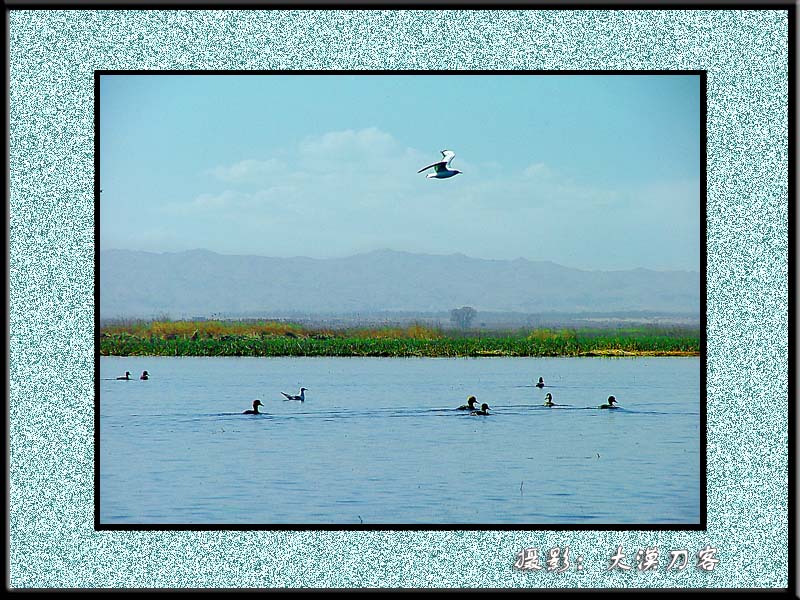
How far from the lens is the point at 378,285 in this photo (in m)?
6.05

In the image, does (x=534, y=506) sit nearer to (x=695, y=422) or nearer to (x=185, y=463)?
(x=695, y=422)

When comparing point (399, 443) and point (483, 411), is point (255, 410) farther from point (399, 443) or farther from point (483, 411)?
point (483, 411)

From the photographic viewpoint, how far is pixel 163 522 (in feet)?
15.6

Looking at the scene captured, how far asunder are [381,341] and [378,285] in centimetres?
41

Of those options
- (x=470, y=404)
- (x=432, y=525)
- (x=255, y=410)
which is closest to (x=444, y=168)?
(x=470, y=404)

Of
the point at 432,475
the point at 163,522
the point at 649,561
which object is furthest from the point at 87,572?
the point at 649,561

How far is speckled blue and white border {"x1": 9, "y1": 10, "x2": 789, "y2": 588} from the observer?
4656mm

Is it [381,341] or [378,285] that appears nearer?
[378,285]

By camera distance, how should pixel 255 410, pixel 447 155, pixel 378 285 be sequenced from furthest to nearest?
pixel 255 410
pixel 378 285
pixel 447 155

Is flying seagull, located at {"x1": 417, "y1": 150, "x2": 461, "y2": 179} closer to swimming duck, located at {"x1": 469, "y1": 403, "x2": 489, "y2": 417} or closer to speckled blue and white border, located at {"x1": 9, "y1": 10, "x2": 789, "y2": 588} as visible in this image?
speckled blue and white border, located at {"x1": 9, "y1": 10, "x2": 789, "y2": 588}

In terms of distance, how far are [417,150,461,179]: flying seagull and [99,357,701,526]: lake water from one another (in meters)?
1.05

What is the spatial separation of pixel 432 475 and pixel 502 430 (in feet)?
2.60

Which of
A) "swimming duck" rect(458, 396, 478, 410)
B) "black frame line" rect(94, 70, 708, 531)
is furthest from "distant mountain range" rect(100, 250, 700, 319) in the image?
"black frame line" rect(94, 70, 708, 531)

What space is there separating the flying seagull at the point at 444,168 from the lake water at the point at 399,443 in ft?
3.45
